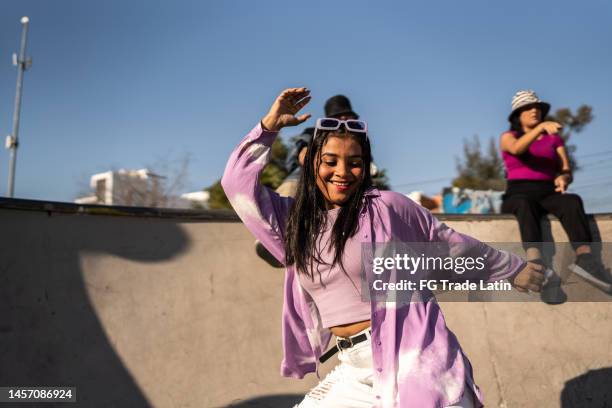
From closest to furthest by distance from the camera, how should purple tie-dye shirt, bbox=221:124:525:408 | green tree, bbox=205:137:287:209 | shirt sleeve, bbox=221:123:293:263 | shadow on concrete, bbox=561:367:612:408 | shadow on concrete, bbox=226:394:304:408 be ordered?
1. purple tie-dye shirt, bbox=221:124:525:408
2. shirt sleeve, bbox=221:123:293:263
3. shadow on concrete, bbox=226:394:304:408
4. shadow on concrete, bbox=561:367:612:408
5. green tree, bbox=205:137:287:209

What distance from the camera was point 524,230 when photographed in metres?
5.32

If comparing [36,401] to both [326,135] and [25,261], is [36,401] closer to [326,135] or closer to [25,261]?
[25,261]

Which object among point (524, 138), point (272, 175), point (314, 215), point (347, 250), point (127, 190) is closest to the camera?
point (347, 250)

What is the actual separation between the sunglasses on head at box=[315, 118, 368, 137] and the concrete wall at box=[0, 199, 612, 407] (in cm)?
277

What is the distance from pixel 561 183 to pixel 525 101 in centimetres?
87

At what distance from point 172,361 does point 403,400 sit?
2.85m

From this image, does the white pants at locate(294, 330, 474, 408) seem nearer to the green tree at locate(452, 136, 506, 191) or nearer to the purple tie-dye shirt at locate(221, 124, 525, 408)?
the purple tie-dye shirt at locate(221, 124, 525, 408)

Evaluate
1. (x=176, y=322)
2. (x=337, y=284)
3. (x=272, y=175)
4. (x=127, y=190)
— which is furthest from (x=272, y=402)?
(x=127, y=190)

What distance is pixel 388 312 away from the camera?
2.31 meters

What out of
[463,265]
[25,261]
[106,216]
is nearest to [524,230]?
[463,265]

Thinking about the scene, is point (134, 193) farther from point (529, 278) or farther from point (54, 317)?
point (529, 278)

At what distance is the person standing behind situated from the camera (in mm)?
5246

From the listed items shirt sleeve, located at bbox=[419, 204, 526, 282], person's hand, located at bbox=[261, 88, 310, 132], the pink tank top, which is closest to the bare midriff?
shirt sleeve, located at bbox=[419, 204, 526, 282]

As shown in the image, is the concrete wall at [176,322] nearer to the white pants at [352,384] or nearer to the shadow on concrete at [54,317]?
the shadow on concrete at [54,317]
